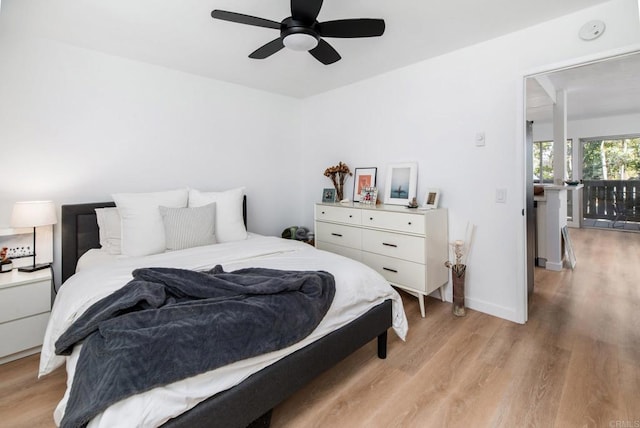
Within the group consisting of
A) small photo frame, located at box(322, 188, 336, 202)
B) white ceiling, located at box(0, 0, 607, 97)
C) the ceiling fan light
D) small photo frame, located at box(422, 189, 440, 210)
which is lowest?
small photo frame, located at box(422, 189, 440, 210)

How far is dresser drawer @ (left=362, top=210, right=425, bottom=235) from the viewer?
258cm

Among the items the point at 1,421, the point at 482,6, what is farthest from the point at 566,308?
the point at 1,421

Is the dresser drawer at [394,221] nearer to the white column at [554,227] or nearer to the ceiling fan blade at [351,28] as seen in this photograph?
the ceiling fan blade at [351,28]

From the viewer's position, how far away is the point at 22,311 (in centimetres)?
204

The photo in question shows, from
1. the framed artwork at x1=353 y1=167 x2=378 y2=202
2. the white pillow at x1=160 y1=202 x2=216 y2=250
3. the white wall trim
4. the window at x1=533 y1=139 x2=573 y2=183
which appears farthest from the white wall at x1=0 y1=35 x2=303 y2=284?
the window at x1=533 y1=139 x2=573 y2=183

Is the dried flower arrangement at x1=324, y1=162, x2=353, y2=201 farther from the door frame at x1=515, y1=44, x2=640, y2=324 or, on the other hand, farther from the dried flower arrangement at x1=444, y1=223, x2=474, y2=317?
the door frame at x1=515, y1=44, x2=640, y2=324

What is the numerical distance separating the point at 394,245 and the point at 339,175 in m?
1.37

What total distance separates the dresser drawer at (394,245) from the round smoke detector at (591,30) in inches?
71.6

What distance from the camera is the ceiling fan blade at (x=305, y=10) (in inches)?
63.8

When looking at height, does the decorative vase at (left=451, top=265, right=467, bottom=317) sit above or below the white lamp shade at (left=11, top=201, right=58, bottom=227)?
below

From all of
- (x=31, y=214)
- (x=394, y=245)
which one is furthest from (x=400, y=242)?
(x=31, y=214)

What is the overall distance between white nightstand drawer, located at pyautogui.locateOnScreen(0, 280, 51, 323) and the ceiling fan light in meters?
2.33

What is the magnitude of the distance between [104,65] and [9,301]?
206cm

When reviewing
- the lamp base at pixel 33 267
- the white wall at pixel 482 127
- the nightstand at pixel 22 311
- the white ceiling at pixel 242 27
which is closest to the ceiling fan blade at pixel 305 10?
the white ceiling at pixel 242 27
